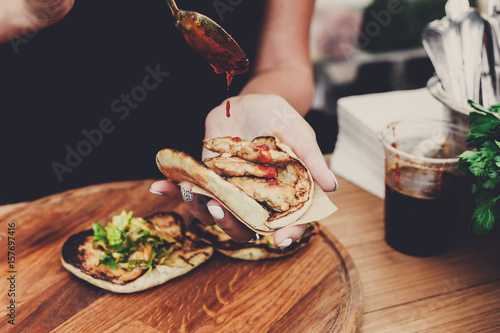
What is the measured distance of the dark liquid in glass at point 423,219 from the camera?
176 cm

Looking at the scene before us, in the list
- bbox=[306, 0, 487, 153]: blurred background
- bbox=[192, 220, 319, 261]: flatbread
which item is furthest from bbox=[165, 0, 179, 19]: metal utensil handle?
bbox=[306, 0, 487, 153]: blurred background

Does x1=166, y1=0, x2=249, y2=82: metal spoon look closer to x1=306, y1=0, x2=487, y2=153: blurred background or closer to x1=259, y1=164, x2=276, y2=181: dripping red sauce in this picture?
x1=259, y1=164, x2=276, y2=181: dripping red sauce

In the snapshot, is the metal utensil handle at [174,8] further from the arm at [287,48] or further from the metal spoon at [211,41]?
the arm at [287,48]

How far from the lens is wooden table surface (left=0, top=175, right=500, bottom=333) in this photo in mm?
1600

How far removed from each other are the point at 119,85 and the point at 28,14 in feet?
3.07

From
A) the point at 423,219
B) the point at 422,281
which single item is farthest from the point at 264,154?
the point at 422,281

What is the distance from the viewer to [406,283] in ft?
5.83

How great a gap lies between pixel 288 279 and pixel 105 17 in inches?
69.8

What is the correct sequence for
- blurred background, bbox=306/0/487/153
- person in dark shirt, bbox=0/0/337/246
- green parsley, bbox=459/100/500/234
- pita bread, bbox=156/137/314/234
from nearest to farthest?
1. green parsley, bbox=459/100/500/234
2. pita bread, bbox=156/137/314/234
3. person in dark shirt, bbox=0/0/337/246
4. blurred background, bbox=306/0/487/153

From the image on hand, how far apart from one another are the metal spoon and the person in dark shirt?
49cm

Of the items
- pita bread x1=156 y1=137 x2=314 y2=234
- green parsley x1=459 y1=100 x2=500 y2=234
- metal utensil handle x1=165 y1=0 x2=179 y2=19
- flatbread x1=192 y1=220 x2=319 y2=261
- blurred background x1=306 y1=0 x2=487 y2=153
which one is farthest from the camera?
blurred background x1=306 y1=0 x2=487 y2=153

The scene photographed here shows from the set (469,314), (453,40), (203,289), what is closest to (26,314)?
(203,289)

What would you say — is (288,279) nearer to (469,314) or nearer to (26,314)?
(469,314)

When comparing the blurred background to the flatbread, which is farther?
the blurred background
